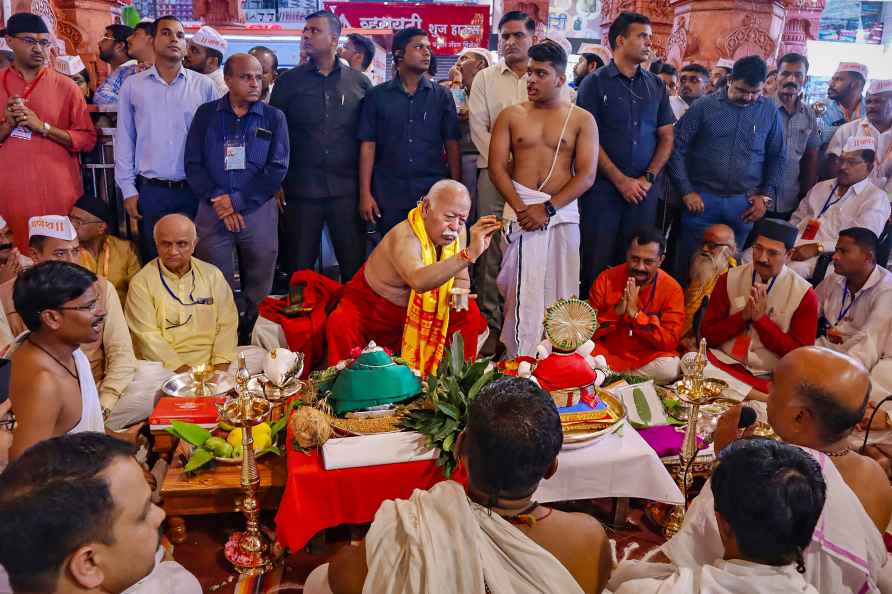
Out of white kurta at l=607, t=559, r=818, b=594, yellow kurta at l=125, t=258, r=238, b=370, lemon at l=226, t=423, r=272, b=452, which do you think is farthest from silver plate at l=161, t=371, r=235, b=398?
white kurta at l=607, t=559, r=818, b=594

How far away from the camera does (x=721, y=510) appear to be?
177cm

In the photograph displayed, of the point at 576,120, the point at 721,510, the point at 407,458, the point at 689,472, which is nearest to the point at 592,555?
the point at 721,510

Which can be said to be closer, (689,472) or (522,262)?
(689,472)

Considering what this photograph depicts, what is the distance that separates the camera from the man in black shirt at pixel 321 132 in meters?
5.16

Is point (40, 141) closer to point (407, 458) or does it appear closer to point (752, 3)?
point (407, 458)

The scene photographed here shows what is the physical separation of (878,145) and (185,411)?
5.75 meters

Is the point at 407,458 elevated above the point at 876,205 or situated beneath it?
situated beneath

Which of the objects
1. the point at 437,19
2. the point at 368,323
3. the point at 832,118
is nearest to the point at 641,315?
the point at 368,323

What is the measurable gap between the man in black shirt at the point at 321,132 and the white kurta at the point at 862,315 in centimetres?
332

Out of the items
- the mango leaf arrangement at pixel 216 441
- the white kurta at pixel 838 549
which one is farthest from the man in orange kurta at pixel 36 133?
the white kurta at pixel 838 549

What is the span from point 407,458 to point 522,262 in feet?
7.77

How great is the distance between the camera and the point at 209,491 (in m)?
2.90

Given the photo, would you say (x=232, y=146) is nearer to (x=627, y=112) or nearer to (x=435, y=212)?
(x=435, y=212)

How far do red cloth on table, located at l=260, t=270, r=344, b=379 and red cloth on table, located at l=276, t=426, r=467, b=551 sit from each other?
4.92 feet
